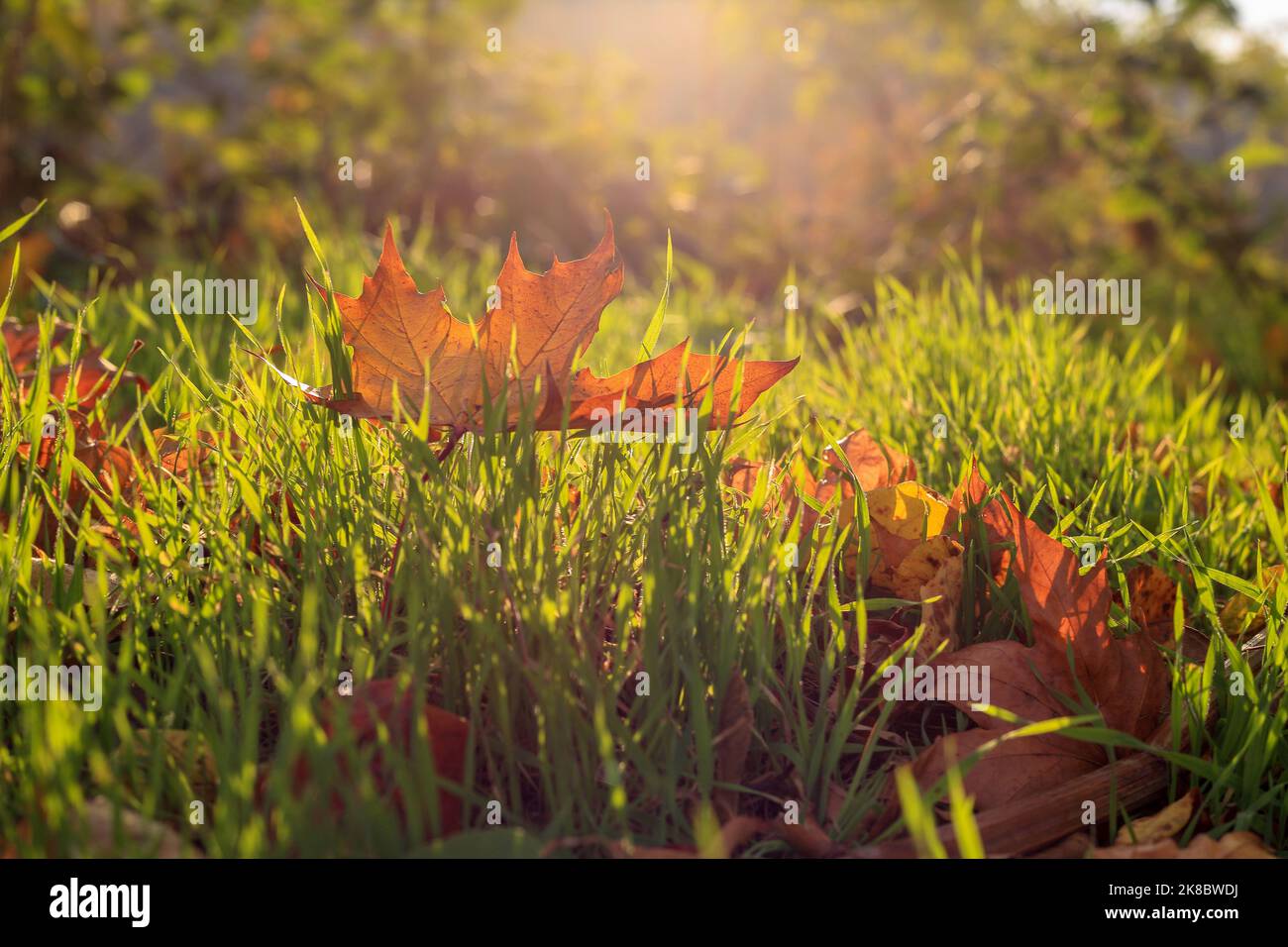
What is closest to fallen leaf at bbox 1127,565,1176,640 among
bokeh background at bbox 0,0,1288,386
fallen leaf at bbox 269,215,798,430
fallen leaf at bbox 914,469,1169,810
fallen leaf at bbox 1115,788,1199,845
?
fallen leaf at bbox 914,469,1169,810

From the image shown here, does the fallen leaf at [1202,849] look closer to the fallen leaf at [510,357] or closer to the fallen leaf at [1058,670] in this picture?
the fallen leaf at [1058,670]

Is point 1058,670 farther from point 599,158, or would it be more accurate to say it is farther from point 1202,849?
point 599,158

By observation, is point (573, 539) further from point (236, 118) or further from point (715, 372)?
point (236, 118)

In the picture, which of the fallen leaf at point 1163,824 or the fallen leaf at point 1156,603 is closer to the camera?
the fallen leaf at point 1163,824

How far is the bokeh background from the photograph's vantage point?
13.2 feet

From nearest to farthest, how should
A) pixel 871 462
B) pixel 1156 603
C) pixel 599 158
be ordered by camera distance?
1. pixel 1156 603
2. pixel 871 462
3. pixel 599 158

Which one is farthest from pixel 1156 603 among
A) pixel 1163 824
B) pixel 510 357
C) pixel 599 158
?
pixel 599 158

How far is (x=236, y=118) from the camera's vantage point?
6527mm

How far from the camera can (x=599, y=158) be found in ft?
17.4

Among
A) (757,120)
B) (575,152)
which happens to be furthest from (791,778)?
(757,120)

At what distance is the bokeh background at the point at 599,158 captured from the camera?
4.02 metres

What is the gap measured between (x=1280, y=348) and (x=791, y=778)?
3482 millimetres

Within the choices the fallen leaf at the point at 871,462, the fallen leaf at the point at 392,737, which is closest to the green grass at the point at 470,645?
the fallen leaf at the point at 392,737

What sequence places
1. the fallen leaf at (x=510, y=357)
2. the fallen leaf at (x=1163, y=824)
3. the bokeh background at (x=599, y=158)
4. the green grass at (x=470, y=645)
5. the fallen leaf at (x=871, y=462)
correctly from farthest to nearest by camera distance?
the bokeh background at (x=599, y=158)
the fallen leaf at (x=871, y=462)
the fallen leaf at (x=510, y=357)
the fallen leaf at (x=1163, y=824)
the green grass at (x=470, y=645)
